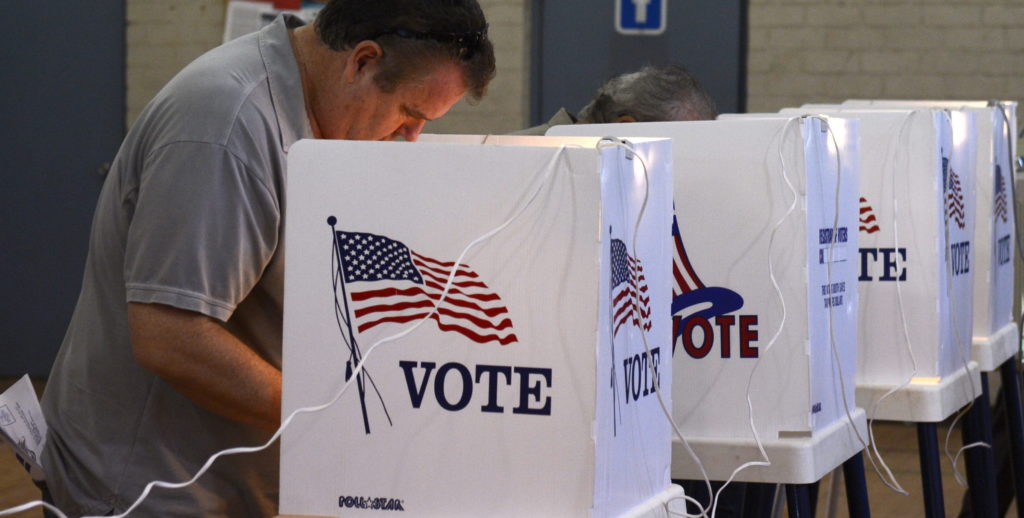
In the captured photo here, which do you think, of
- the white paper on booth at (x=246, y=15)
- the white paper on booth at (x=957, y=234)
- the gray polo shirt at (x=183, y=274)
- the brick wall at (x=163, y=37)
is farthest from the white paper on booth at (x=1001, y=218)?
the brick wall at (x=163, y=37)

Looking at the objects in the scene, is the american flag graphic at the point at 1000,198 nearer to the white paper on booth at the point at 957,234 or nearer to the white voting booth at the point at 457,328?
the white paper on booth at the point at 957,234

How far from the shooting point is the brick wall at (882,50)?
520 centimetres

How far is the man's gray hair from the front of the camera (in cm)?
240

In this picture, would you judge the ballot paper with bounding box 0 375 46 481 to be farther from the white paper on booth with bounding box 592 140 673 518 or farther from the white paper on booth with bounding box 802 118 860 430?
the white paper on booth with bounding box 802 118 860 430

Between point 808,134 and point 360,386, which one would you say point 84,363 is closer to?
point 360,386

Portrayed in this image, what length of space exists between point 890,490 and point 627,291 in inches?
134

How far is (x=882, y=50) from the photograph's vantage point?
17.4ft

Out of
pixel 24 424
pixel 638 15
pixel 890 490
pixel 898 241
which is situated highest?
pixel 638 15

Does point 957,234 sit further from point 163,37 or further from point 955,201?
point 163,37

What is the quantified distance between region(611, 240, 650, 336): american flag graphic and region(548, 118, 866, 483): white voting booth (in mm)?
436

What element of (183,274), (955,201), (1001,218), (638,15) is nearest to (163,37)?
(638,15)

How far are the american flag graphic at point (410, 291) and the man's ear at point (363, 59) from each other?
42 centimetres

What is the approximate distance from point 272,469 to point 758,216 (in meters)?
0.71

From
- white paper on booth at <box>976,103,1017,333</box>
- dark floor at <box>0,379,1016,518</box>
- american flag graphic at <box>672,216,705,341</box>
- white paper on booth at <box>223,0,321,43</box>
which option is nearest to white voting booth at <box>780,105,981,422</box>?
white paper on booth at <box>976,103,1017,333</box>
